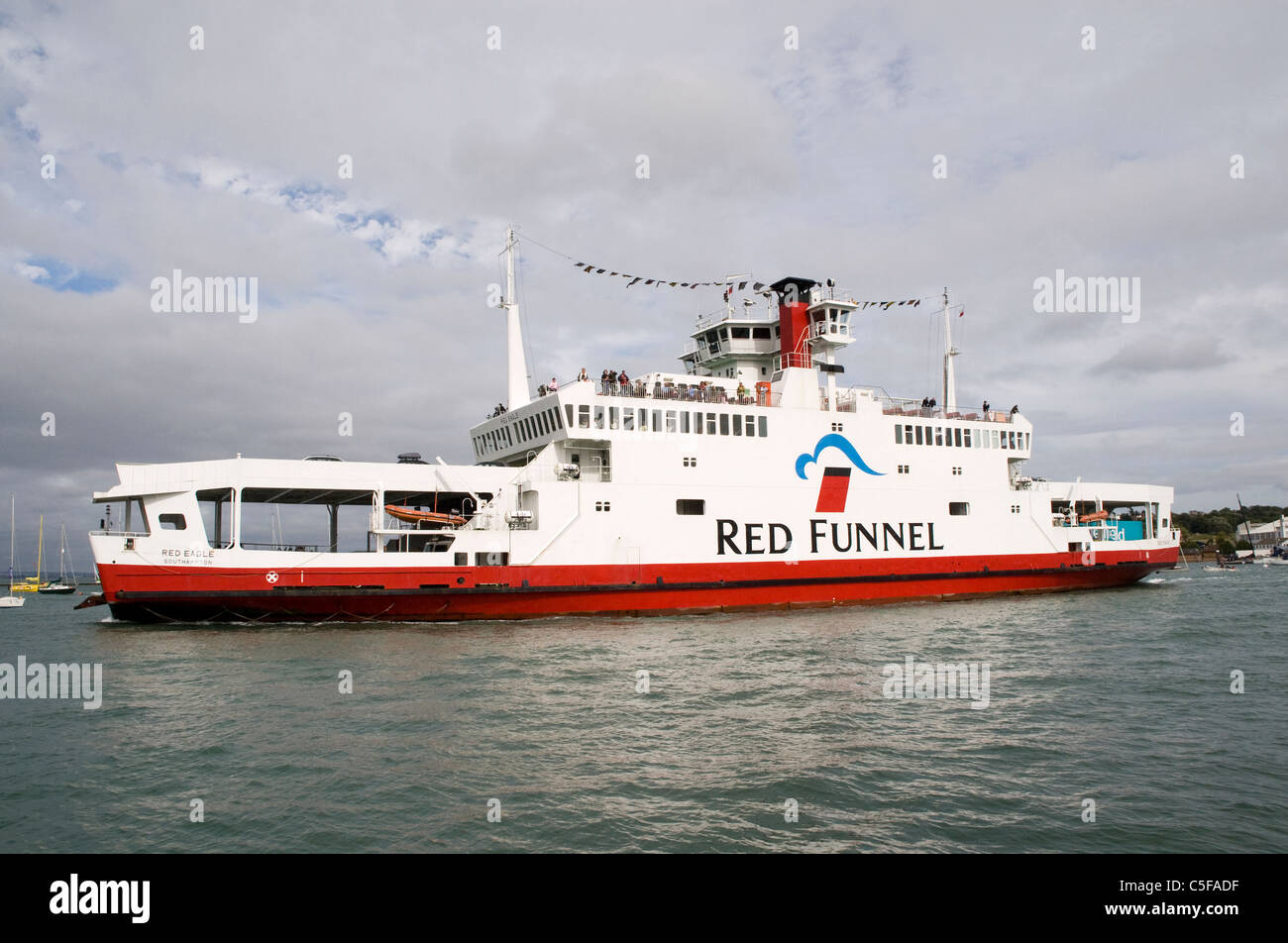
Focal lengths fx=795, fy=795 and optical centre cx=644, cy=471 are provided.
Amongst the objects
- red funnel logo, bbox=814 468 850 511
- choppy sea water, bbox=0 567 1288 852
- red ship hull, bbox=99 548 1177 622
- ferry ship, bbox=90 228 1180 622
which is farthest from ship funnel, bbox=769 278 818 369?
choppy sea water, bbox=0 567 1288 852

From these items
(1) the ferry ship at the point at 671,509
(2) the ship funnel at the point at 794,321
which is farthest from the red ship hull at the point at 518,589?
(2) the ship funnel at the point at 794,321

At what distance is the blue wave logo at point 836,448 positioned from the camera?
26.9m

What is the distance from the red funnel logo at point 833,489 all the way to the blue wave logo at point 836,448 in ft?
1.81

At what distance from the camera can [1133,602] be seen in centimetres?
2770

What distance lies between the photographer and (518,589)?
2236cm

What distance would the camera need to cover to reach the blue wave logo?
88.4ft

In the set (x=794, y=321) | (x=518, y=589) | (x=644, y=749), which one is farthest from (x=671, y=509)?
(x=644, y=749)

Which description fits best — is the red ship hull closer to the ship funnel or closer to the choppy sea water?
the choppy sea water

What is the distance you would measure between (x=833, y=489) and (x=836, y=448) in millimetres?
1464

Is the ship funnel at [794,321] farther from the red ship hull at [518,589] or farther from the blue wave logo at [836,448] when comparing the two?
the red ship hull at [518,589]

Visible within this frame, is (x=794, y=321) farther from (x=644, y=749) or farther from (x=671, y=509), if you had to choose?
(x=644, y=749)

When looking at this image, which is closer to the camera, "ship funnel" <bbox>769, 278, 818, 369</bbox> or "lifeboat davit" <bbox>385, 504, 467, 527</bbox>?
"lifeboat davit" <bbox>385, 504, 467, 527</bbox>

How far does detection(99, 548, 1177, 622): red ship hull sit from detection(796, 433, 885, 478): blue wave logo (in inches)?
127

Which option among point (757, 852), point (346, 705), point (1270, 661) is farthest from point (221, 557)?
point (1270, 661)
